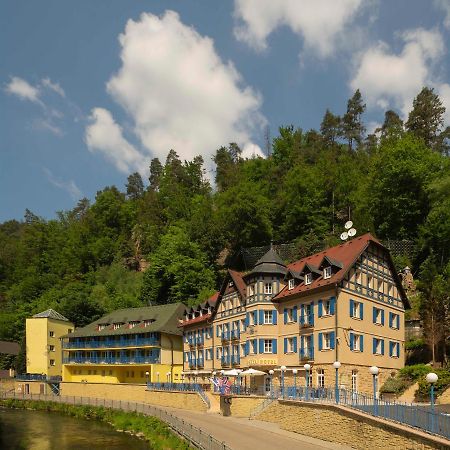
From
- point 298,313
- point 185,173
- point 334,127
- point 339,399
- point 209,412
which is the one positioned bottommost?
point 209,412

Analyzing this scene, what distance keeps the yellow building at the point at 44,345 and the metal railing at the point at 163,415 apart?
9.18 meters

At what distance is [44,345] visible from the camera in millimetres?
74250

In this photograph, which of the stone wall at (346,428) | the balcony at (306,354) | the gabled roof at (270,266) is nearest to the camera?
the stone wall at (346,428)

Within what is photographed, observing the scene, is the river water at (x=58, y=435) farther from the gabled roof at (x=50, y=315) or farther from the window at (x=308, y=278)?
the gabled roof at (x=50, y=315)

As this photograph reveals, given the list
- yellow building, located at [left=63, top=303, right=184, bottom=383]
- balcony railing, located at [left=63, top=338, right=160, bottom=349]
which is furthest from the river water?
balcony railing, located at [left=63, top=338, right=160, bottom=349]

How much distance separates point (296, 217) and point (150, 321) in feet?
79.4

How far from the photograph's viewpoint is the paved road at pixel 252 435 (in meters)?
26.0

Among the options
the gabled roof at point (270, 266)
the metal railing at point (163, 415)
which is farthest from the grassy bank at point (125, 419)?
the gabled roof at point (270, 266)

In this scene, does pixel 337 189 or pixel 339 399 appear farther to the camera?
pixel 337 189

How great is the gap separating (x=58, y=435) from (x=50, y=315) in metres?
38.0

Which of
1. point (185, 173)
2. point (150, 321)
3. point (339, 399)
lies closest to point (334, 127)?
point (185, 173)

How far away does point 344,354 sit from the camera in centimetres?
3756

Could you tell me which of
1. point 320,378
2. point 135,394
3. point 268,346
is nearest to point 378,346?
point 320,378

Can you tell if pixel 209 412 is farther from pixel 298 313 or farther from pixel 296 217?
pixel 296 217
